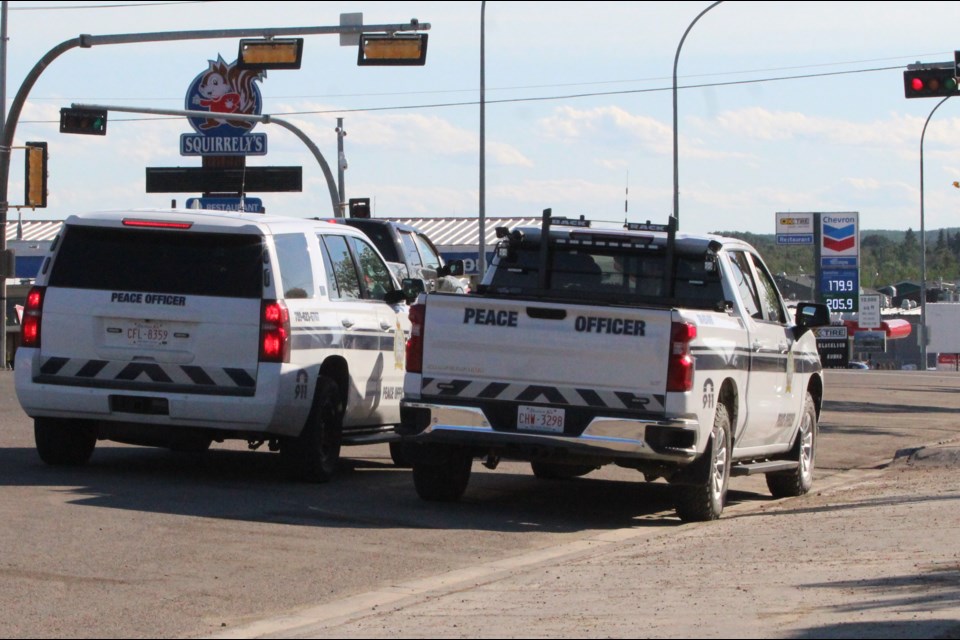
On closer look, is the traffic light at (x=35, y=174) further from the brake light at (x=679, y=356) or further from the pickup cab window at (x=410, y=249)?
the brake light at (x=679, y=356)

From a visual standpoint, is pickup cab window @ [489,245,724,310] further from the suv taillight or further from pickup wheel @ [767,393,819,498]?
the suv taillight

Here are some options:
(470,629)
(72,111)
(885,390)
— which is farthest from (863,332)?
(470,629)

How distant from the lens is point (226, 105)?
4538 centimetres

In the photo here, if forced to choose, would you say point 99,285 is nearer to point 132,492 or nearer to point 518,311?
point 132,492

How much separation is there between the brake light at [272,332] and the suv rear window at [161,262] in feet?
0.48

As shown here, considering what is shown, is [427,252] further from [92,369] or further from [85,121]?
[85,121]

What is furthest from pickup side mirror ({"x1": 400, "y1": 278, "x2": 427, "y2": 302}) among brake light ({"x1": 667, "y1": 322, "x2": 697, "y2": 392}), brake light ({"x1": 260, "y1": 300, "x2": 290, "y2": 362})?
brake light ({"x1": 667, "y1": 322, "x2": 697, "y2": 392})

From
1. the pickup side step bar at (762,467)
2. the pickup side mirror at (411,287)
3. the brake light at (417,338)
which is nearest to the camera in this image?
the brake light at (417,338)

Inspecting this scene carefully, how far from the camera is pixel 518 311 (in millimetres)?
11094

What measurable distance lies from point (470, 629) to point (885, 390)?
2724cm

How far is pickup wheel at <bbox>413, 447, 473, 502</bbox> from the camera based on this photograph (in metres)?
11.8

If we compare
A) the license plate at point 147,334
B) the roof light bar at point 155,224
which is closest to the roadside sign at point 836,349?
the roof light bar at point 155,224

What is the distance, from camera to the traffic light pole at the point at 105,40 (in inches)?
1039

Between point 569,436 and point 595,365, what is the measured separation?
533 mm
